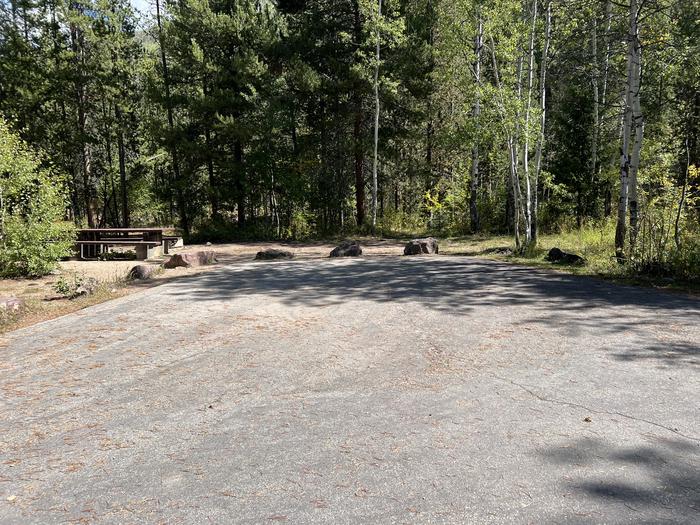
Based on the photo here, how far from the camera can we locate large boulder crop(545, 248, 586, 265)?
32.1 feet

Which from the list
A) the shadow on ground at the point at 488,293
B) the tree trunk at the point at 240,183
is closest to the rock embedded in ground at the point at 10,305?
the shadow on ground at the point at 488,293

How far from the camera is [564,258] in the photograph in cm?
1007

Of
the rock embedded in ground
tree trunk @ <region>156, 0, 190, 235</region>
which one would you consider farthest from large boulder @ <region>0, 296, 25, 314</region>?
tree trunk @ <region>156, 0, 190, 235</region>

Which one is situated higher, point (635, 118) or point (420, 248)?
point (635, 118)

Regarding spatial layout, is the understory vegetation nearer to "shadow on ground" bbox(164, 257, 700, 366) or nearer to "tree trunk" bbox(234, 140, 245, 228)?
"tree trunk" bbox(234, 140, 245, 228)

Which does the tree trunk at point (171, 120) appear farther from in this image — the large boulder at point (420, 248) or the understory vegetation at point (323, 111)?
the large boulder at point (420, 248)

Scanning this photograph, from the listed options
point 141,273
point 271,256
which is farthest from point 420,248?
point 141,273

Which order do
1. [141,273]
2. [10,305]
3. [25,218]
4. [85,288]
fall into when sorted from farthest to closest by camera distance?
[25,218]
[141,273]
[85,288]
[10,305]

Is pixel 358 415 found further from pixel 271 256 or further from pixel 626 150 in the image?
pixel 271 256

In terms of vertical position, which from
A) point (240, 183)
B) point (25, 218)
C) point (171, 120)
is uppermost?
point (171, 120)

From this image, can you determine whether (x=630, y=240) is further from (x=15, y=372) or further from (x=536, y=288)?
(x=15, y=372)

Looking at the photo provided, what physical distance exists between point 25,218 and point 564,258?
12538mm

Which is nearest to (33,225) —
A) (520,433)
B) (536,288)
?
(536,288)

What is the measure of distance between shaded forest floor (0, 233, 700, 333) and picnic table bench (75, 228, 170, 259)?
63cm
